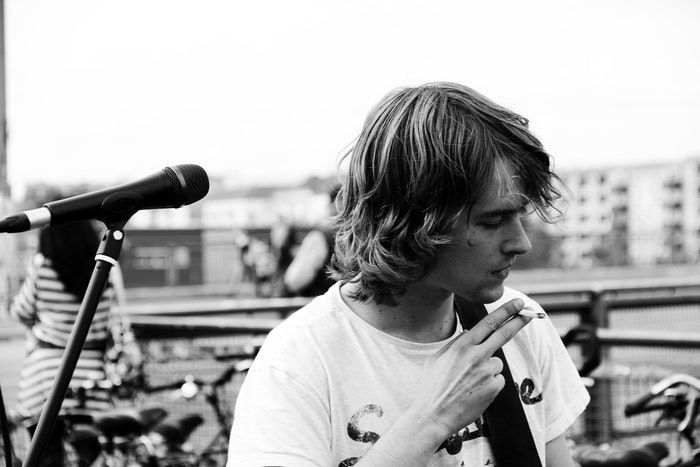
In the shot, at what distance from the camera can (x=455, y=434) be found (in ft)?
5.52

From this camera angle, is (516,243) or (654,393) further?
(654,393)

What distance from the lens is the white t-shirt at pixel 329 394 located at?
1.51 m

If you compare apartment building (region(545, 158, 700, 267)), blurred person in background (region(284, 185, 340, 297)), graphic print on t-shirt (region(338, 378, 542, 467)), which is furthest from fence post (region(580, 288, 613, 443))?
apartment building (region(545, 158, 700, 267))

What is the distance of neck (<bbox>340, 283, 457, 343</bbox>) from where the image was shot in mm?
1721

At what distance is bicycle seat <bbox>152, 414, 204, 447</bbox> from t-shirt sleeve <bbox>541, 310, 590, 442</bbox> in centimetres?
291

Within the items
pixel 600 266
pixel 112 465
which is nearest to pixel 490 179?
pixel 112 465

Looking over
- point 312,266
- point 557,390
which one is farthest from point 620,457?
point 312,266

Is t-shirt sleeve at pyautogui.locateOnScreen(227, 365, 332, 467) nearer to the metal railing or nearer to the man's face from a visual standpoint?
the man's face

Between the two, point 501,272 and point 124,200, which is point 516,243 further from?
point 124,200

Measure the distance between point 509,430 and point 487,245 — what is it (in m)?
0.38

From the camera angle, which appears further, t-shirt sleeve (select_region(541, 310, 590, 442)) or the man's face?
t-shirt sleeve (select_region(541, 310, 590, 442))

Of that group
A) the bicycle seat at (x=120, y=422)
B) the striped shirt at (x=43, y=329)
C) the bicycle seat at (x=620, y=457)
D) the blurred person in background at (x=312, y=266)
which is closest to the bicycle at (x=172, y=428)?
the bicycle seat at (x=120, y=422)

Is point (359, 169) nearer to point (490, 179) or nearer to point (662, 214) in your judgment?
point (490, 179)

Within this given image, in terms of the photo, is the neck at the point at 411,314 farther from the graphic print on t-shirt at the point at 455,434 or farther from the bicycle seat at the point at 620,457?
the bicycle seat at the point at 620,457
